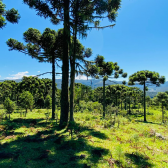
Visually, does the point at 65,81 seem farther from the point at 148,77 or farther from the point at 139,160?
the point at 148,77

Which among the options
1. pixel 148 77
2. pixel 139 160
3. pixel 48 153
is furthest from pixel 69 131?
pixel 148 77

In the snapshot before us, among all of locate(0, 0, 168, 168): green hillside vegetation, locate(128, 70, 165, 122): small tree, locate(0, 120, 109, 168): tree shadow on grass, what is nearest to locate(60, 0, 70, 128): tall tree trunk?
locate(0, 0, 168, 168): green hillside vegetation

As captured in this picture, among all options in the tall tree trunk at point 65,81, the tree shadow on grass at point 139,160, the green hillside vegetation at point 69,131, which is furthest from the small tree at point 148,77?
the tree shadow on grass at point 139,160

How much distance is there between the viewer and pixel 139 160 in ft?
15.4

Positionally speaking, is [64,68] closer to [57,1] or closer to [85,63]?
[85,63]

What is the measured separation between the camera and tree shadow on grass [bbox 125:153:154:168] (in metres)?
4.38

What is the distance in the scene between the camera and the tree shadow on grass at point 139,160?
4.38m

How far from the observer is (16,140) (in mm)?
6219

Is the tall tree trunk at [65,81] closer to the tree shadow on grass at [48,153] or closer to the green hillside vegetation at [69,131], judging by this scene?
the green hillside vegetation at [69,131]

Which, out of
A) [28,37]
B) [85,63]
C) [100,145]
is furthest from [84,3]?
[100,145]

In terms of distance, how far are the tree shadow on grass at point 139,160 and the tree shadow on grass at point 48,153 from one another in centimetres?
108

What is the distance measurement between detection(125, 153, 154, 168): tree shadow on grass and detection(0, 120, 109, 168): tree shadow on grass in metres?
1.08

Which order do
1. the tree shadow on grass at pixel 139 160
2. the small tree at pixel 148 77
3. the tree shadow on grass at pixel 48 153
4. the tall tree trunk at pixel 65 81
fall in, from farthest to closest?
the small tree at pixel 148 77, the tall tree trunk at pixel 65 81, the tree shadow on grass at pixel 139 160, the tree shadow on grass at pixel 48 153

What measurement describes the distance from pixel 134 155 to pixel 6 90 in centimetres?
4757
